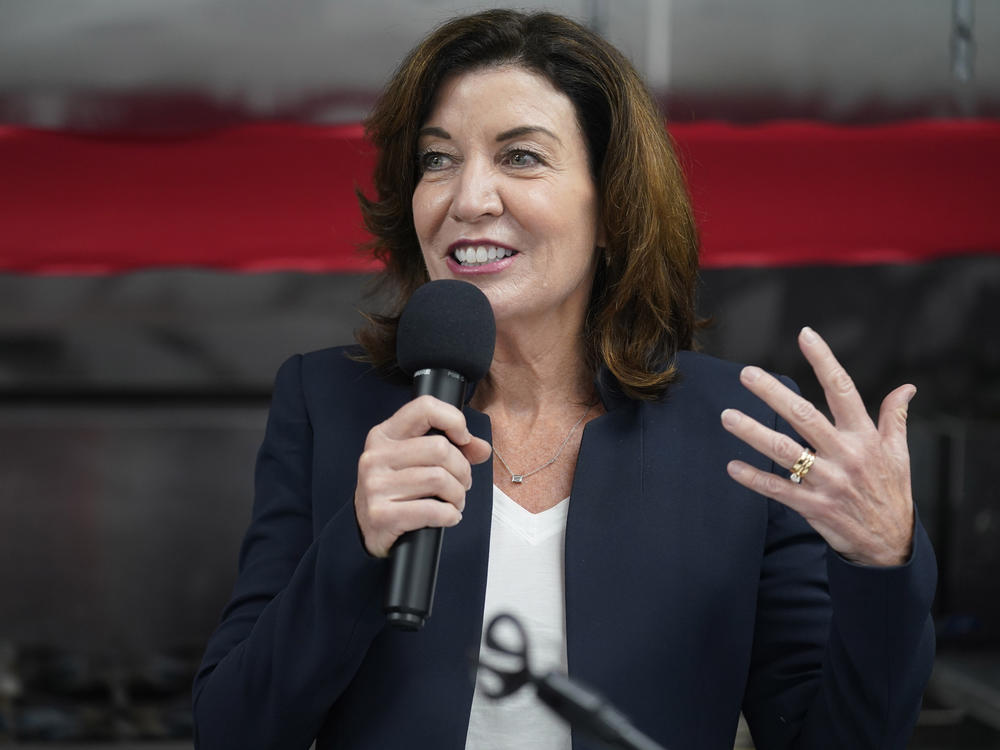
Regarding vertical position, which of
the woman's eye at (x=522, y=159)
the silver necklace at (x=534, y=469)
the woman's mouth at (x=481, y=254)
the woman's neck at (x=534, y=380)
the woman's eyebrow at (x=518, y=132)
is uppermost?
the woman's eyebrow at (x=518, y=132)

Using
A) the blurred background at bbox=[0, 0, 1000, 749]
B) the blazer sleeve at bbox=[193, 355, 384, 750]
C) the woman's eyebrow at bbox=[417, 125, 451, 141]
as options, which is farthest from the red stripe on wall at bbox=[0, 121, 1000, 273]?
the blazer sleeve at bbox=[193, 355, 384, 750]

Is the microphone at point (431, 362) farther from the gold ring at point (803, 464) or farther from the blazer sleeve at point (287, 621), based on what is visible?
the gold ring at point (803, 464)

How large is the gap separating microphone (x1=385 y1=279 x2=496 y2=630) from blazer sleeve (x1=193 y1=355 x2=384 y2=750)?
0.13m

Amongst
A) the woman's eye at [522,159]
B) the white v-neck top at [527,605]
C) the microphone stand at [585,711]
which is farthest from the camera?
the woman's eye at [522,159]

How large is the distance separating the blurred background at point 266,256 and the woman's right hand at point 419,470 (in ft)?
4.67

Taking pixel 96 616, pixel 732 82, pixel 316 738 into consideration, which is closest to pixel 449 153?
pixel 316 738

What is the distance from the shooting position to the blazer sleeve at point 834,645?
3.17 feet

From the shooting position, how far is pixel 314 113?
2.39 meters

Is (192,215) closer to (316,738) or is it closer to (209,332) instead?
(209,332)

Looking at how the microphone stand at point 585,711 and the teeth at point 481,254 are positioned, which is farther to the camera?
the teeth at point 481,254

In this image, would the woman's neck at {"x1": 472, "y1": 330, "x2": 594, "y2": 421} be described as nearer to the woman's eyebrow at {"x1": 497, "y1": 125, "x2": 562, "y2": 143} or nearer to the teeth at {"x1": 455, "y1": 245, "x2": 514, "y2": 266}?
the teeth at {"x1": 455, "y1": 245, "x2": 514, "y2": 266}

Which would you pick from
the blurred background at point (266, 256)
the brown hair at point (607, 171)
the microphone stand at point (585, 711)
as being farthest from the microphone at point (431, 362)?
the blurred background at point (266, 256)

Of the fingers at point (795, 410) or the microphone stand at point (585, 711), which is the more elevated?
the fingers at point (795, 410)

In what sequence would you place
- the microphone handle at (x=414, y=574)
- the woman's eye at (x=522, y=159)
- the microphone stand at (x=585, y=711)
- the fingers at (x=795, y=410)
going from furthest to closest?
the woman's eye at (x=522, y=159) → the fingers at (x=795, y=410) → the microphone handle at (x=414, y=574) → the microphone stand at (x=585, y=711)
